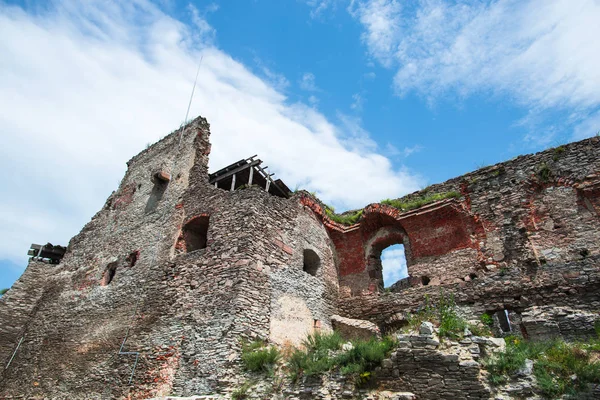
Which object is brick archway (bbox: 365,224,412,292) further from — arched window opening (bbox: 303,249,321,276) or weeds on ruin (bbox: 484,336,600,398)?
weeds on ruin (bbox: 484,336,600,398)

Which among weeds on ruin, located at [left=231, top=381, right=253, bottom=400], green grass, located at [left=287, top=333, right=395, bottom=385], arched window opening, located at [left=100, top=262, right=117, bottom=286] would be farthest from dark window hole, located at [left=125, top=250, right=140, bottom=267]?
green grass, located at [left=287, top=333, right=395, bottom=385]

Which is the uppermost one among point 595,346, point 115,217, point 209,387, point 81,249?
point 115,217

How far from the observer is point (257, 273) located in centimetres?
1096

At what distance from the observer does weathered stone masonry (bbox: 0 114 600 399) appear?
33.6 feet

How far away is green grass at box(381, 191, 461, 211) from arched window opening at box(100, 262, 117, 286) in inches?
401

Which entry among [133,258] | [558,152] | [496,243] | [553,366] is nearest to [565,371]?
[553,366]

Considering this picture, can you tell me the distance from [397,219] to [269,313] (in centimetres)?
620

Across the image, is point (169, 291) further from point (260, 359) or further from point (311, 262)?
point (311, 262)

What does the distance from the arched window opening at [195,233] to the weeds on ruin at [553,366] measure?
9.19m

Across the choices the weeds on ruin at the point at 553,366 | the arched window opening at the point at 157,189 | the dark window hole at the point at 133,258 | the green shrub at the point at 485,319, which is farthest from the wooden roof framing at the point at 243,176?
the weeds on ruin at the point at 553,366

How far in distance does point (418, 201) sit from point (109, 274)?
11497mm

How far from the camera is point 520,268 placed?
1120 cm

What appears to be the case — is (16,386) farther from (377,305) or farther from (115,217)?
(377,305)

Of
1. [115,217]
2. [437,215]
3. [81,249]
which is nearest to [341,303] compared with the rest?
[437,215]
